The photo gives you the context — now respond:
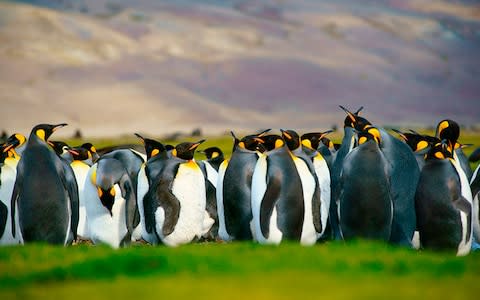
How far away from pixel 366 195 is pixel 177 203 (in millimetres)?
2715

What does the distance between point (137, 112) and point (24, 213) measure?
111 meters

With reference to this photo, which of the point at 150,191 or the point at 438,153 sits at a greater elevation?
the point at 438,153

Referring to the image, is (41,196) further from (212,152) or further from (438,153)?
(212,152)

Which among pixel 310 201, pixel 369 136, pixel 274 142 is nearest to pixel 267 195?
pixel 310 201

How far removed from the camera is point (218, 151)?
1395 centimetres

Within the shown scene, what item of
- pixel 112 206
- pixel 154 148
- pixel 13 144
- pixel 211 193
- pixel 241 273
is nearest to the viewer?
pixel 241 273

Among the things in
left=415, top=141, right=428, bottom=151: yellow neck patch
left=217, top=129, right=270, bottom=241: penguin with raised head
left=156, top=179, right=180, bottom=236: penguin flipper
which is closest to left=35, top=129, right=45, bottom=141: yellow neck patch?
left=156, top=179, right=180, bottom=236: penguin flipper

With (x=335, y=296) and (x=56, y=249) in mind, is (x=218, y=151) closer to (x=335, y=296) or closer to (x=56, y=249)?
(x=56, y=249)

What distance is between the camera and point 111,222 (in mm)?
10125

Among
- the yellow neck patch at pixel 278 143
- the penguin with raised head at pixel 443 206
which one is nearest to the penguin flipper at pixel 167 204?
the yellow neck patch at pixel 278 143

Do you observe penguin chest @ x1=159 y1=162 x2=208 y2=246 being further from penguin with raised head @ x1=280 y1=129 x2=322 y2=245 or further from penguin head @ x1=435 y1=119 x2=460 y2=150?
penguin head @ x1=435 y1=119 x2=460 y2=150

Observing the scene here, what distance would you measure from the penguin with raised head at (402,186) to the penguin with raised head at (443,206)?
0.75 m

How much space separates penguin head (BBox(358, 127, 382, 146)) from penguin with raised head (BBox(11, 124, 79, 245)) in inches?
148

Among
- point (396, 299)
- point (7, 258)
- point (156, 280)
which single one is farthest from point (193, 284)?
point (7, 258)
